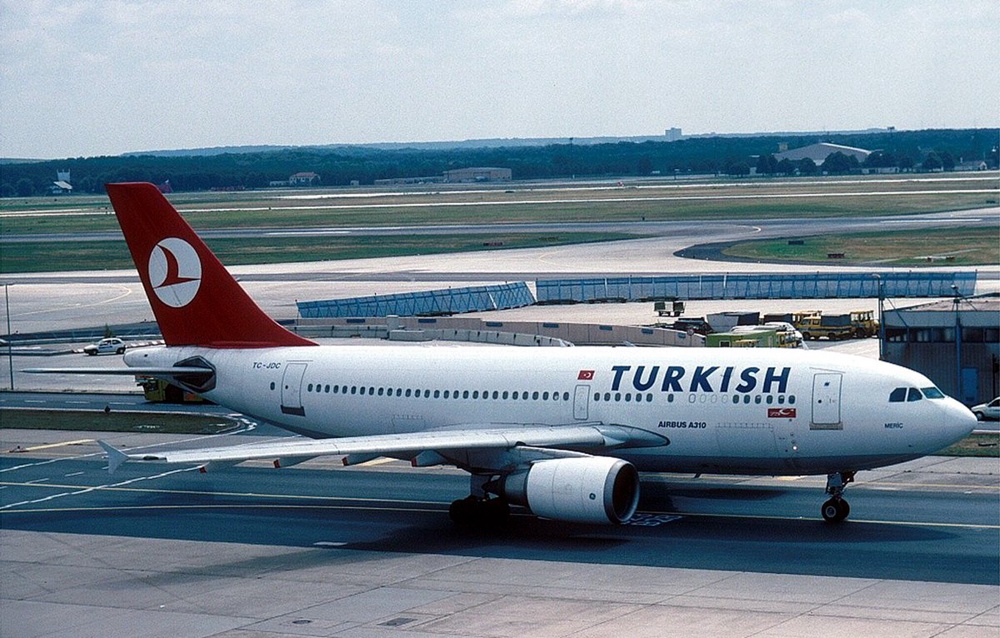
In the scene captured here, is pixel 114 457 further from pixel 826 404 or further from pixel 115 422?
pixel 115 422

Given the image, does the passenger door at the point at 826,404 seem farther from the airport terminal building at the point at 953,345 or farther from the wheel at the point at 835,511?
the airport terminal building at the point at 953,345

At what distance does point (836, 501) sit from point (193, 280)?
2232 cm

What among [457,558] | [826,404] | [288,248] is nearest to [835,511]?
[826,404]

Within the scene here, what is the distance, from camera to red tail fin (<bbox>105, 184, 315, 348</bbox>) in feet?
169

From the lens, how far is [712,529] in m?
42.3

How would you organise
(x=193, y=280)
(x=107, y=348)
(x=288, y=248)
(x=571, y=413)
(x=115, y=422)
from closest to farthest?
(x=571, y=413) → (x=193, y=280) → (x=115, y=422) → (x=107, y=348) → (x=288, y=248)

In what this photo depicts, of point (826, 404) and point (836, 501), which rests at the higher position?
point (826, 404)

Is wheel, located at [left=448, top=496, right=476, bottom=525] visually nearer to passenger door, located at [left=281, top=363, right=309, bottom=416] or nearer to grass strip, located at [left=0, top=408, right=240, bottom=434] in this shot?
passenger door, located at [left=281, top=363, right=309, bottom=416]

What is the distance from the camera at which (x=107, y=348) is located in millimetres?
94938

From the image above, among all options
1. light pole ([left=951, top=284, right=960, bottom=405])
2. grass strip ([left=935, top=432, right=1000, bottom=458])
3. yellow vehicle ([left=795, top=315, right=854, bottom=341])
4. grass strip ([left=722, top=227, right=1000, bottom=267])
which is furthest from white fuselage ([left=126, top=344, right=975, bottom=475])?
grass strip ([left=722, top=227, right=1000, bottom=267])

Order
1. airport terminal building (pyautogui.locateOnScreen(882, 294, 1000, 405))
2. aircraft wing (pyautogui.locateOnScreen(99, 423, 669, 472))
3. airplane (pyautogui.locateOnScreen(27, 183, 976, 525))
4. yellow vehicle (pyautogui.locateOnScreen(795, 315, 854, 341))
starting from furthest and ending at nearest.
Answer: yellow vehicle (pyautogui.locateOnScreen(795, 315, 854, 341))
airport terminal building (pyautogui.locateOnScreen(882, 294, 1000, 405))
airplane (pyautogui.locateOnScreen(27, 183, 976, 525))
aircraft wing (pyautogui.locateOnScreen(99, 423, 669, 472))

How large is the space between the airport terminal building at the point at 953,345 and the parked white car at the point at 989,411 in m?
3.05

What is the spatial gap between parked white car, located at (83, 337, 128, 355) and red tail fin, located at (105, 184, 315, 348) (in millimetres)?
44018

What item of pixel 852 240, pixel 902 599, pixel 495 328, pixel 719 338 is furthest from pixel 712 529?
pixel 852 240
